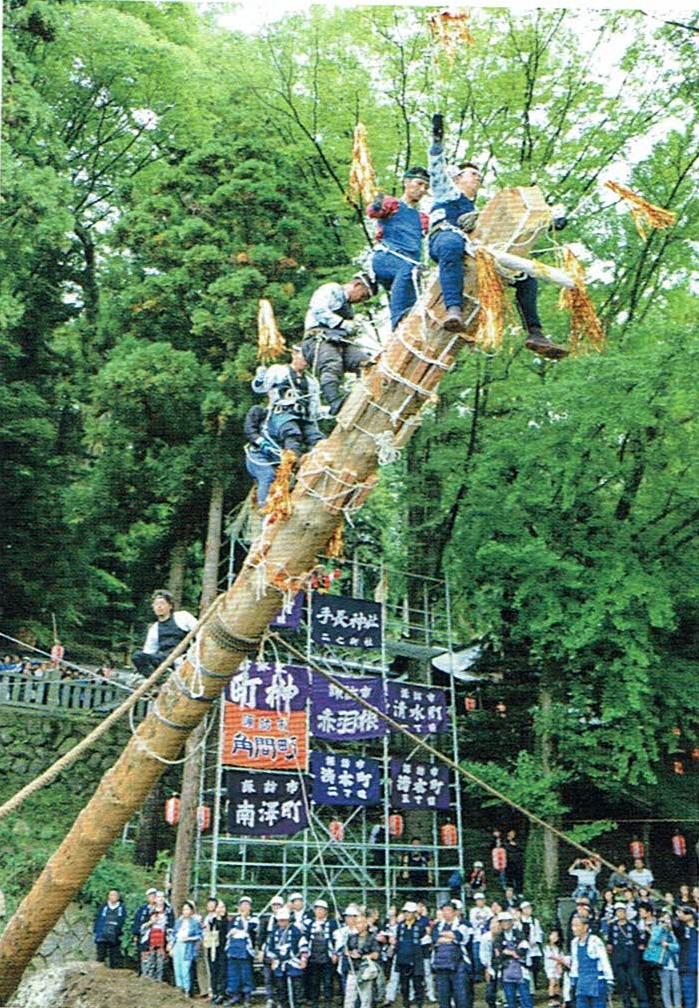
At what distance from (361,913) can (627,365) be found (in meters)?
3.20

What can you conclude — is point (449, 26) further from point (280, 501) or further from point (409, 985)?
point (409, 985)

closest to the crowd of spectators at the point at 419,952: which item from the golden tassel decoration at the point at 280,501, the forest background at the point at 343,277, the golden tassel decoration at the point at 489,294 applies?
the forest background at the point at 343,277

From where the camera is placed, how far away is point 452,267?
3059mm

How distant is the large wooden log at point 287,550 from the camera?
10.3 ft

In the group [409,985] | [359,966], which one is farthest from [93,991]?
[409,985]

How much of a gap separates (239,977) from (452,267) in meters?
3.55

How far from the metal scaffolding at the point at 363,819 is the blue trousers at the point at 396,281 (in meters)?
2.88

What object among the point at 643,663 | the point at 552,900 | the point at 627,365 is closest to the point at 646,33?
the point at 627,365

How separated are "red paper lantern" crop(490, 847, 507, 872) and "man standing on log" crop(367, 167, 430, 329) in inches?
144

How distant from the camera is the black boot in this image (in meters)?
3.85

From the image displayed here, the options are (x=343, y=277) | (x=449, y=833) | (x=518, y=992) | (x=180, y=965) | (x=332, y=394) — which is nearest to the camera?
(x=332, y=394)

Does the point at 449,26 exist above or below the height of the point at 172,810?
above

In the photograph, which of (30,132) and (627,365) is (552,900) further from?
(30,132)

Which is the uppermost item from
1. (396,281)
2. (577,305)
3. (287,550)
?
(396,281)
